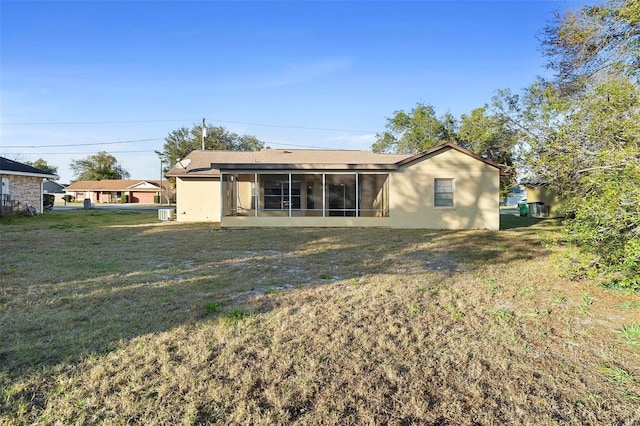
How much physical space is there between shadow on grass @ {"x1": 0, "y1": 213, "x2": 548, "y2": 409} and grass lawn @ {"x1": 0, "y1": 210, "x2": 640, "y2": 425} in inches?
1.7

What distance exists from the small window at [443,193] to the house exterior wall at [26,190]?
21491mm

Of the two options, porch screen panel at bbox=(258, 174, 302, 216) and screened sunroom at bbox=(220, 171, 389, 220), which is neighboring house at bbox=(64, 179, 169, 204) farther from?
porch screen panel at bbox=(258, 174, 302, 216)

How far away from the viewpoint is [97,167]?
2608 inches

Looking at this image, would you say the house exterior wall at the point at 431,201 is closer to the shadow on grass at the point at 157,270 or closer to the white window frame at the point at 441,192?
the white window frame at the point at 441,192

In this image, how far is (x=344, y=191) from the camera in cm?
1780

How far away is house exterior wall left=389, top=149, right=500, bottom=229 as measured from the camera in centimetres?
1405

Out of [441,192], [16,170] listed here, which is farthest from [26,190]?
Answer: [441,192]

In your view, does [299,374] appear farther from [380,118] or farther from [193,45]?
[380,118]

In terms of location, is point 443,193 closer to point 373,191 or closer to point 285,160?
point 373,191

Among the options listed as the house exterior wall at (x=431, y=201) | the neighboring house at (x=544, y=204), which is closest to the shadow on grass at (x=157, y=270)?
the house exterior wall at (x=431, y=201)

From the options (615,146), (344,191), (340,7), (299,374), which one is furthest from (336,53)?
(299,374)

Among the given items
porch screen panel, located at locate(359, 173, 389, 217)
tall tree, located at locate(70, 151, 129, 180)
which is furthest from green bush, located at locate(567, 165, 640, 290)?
tall tree, located at locate(70, 151, 129, 180)

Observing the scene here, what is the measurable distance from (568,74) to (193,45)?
48.9ft

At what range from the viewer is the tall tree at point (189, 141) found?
40.6 metres
